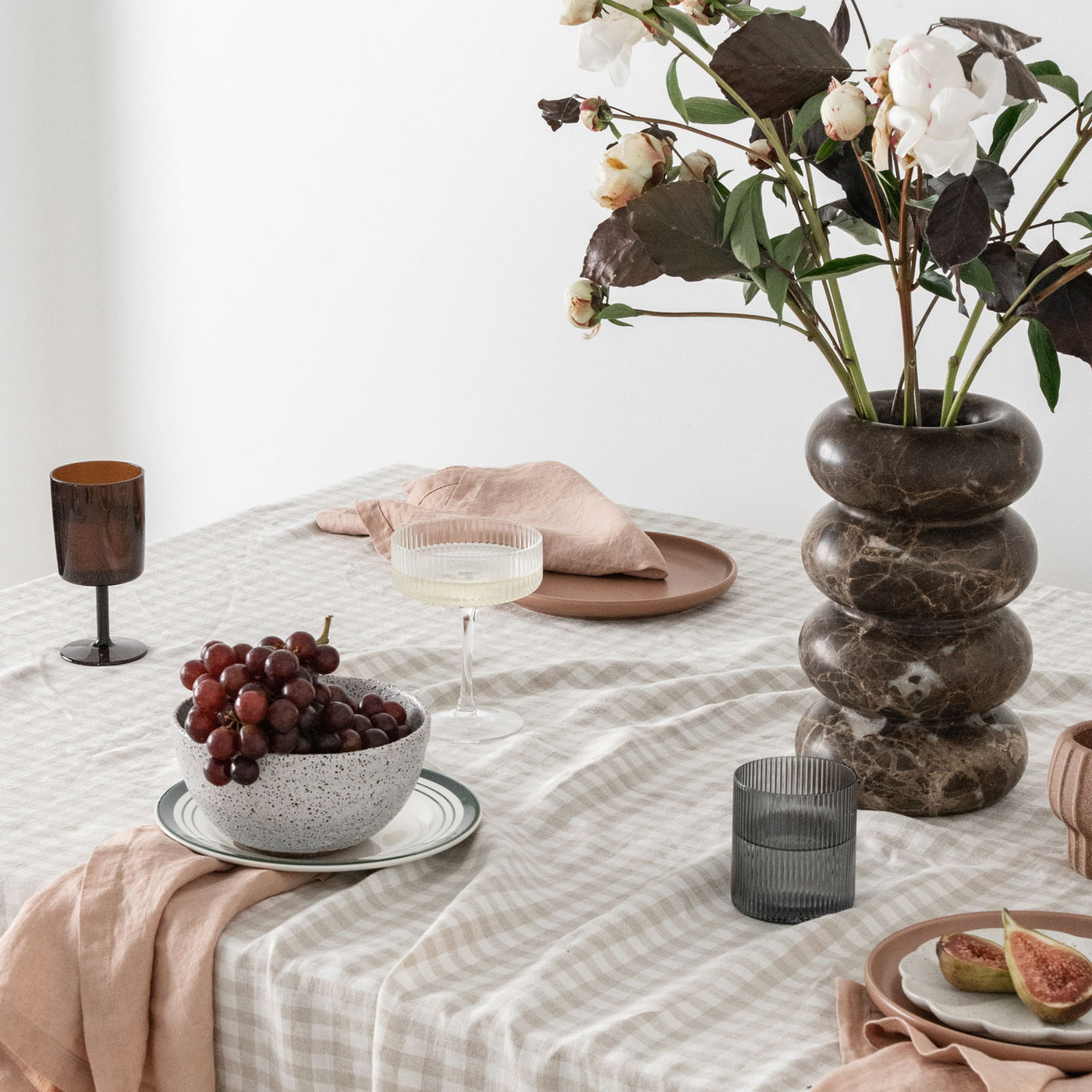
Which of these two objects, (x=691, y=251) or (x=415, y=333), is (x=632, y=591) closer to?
(x=691, y=251)

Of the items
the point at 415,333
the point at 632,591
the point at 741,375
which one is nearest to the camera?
the point at 632,591

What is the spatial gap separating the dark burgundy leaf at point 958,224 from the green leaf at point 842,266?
6cm

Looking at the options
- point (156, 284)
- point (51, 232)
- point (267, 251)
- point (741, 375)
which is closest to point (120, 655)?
point (741, 375)

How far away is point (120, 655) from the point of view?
1399mm

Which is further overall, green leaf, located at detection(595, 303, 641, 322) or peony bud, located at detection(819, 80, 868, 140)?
green leaf, located at detection(595, 303, 641, 322)

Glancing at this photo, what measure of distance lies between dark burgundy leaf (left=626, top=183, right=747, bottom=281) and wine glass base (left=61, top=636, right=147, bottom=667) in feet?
2.20

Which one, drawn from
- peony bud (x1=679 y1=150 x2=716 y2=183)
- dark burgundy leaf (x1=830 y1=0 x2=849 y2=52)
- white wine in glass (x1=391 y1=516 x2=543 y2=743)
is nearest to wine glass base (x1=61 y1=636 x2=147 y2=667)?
white wine in glass (x1=391 y1=516 x2=543 y2=743)

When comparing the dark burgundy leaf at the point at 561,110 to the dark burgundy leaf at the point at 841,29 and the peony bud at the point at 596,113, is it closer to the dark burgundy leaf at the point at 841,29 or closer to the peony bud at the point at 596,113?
the peony bud at the point at 596,113

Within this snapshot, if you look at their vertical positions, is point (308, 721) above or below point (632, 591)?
above

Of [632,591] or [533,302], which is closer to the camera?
[632,591]

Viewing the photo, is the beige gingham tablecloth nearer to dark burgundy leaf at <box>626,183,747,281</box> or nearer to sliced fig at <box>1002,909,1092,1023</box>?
sliced fig at <box>1002,909,1092,1023</box>

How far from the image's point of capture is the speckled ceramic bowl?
0.93m

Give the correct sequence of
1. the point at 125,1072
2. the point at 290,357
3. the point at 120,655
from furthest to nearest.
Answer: the point at 290,357 < the point at 120,655 < the point at 125,1072

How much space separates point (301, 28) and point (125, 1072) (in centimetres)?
230
